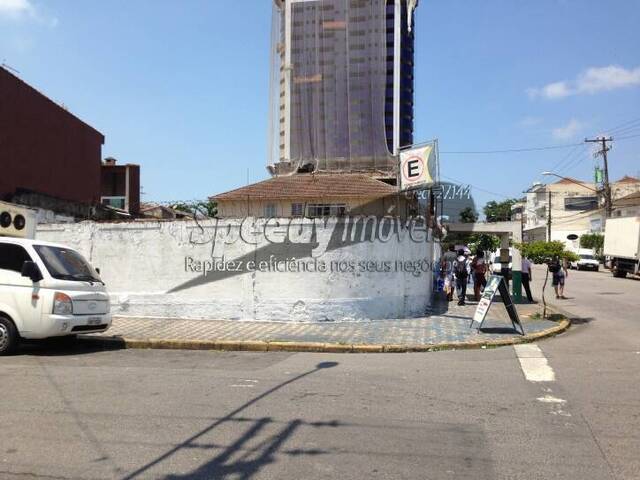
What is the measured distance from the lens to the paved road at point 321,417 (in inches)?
170

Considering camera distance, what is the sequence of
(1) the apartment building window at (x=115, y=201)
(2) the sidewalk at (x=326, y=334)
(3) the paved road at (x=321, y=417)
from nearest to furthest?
1. (3) the paved road at (x=321, y=417)
2. (2) the sidewalk at (x=326, y=334)
3. (1) the apartment building window at (x=115, y=201)

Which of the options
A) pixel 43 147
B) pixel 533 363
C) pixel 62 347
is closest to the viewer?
pixel 533 363

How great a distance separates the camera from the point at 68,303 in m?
9.42

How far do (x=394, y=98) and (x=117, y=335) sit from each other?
111 feet

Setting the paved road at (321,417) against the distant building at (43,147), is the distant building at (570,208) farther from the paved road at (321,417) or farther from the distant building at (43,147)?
the paved road at (321,417)

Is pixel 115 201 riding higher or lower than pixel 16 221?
higher

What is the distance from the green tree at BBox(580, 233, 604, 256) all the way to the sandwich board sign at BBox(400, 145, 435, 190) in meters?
43.3

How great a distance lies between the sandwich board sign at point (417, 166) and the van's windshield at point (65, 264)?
908 centimetres

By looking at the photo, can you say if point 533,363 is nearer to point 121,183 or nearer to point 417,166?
point 417,166

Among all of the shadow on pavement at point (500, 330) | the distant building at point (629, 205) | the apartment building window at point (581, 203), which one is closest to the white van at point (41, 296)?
the shadow on pavement at point (500, 330)

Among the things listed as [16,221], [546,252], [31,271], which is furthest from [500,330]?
[16,221]

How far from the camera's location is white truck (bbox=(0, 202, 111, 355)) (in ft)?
30.2

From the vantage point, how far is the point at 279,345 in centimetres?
995

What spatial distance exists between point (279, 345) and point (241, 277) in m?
3.29
